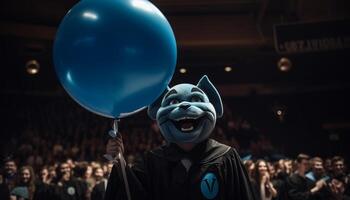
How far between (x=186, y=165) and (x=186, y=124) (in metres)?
0.24

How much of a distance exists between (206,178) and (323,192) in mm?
3618

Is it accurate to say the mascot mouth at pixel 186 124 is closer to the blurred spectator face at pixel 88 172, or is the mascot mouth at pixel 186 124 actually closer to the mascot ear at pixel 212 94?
the mascot ear at pixel 212 94

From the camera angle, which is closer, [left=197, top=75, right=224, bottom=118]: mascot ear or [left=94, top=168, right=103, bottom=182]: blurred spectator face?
[left=197, top=75, right=224, bottom=118]: mascot ear

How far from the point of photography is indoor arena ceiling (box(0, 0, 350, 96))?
9.16 meters

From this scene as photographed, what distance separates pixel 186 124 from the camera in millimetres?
2637

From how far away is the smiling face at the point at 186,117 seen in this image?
2617 millimetres

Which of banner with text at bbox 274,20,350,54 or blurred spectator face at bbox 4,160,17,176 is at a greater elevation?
banner with text at bbox 274,20,350,54

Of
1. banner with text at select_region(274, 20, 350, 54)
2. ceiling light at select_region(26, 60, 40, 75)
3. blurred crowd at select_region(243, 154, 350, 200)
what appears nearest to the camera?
blurred crowd at select_region(243, 154, 350, 200)

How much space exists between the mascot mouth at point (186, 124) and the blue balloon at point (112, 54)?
1.24 feet

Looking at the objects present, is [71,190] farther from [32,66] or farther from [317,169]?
[32,66]

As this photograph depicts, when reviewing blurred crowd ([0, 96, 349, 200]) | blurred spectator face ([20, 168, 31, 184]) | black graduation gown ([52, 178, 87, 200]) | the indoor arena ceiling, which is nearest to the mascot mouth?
blurred crowd ([0, 96, 349, 200])

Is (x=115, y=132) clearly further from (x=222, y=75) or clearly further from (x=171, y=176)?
(x=222, y=75)

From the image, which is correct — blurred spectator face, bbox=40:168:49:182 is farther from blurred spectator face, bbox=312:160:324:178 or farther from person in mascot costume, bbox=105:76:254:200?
person in mascot costume, bbox=105:76:254:200

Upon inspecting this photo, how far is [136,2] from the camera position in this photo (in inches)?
90.8
